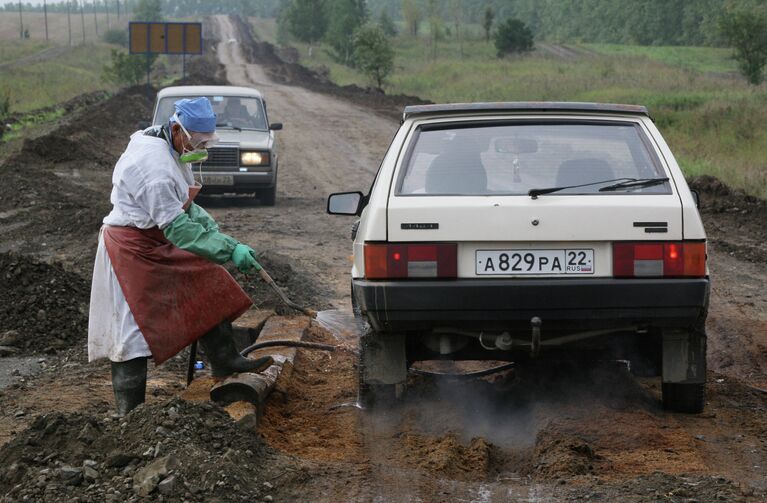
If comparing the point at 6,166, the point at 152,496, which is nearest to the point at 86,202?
the point at 6,166

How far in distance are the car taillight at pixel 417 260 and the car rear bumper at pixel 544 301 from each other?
4 centimetres

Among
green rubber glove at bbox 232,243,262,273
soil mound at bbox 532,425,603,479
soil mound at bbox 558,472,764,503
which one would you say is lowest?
soil mound at bbox 532,425,603,479

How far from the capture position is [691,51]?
3425 inches

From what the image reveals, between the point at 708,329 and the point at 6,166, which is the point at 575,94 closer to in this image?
the point at 6,166

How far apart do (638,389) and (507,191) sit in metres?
1.64

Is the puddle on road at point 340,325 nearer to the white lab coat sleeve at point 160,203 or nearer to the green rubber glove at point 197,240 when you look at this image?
the green rubber glove at point 197,240

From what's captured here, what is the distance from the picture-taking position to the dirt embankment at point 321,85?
37.4 meters

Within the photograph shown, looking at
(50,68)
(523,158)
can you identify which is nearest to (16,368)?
(523,158)

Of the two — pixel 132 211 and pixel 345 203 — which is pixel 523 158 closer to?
pixel 345 203

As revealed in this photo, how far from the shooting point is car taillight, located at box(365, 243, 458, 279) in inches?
197

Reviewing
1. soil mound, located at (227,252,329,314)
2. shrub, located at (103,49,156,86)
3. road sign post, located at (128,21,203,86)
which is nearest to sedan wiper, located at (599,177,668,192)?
soil mound, located at (227,252,329,314)

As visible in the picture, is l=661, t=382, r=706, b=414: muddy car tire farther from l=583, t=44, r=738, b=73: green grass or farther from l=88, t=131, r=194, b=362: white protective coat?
l=583, t=44, r=738, b=73: green grass

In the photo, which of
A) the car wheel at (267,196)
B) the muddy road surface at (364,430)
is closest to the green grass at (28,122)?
the car wheel at (267,196)

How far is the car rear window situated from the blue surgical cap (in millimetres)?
1015
